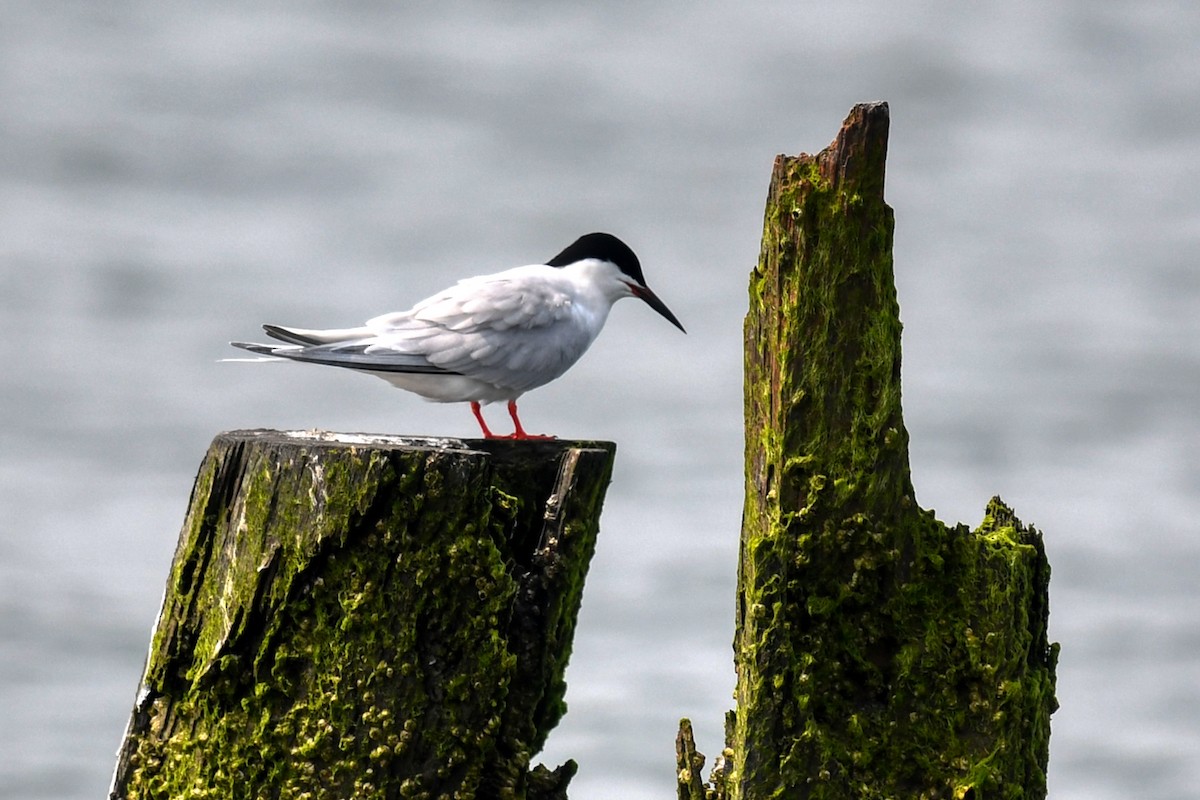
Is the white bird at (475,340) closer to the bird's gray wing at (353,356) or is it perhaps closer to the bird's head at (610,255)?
the bird's gray wing at (353,356)

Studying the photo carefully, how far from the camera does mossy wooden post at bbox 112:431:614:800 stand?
163 inches

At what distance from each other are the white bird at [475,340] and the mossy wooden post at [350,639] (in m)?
1.46

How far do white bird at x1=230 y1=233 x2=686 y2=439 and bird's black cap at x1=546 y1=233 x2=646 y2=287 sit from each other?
73cm

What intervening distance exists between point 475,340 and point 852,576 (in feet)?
8.16

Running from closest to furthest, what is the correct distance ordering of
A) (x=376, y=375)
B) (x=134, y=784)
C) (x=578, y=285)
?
1. (x=134, y=784)
2. (x=376, y=375)
3. (x=578, y=285)

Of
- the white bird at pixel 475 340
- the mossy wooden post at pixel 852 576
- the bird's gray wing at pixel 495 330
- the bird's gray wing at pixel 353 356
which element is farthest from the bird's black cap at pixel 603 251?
the mossy wooden post at pixel 852 576

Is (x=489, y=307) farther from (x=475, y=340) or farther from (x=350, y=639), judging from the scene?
(x=350, y=639)

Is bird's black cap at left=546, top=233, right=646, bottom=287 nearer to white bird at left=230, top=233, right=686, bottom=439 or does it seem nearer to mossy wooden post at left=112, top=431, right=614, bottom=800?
white bird at left=230, top=233, right=686, bottom=439

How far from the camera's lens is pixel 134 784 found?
443 centimetres

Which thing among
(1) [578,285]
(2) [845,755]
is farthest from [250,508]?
(1) [578,285]

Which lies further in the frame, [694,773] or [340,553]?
[694,773]

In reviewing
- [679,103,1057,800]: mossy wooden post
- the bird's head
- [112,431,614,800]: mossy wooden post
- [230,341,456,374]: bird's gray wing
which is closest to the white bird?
[230,341,456,374]: bird's gray wing

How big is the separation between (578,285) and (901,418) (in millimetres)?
3143

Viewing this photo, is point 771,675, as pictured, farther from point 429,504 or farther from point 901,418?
point 429,504
